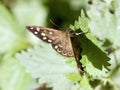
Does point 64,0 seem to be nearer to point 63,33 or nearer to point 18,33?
point 18,33

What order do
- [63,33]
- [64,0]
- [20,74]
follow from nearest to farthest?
[63,33]
[20,74]
[64,0]

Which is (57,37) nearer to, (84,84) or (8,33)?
(84,84)

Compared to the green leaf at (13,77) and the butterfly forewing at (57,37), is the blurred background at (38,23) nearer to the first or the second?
the green leaf at (13,77)

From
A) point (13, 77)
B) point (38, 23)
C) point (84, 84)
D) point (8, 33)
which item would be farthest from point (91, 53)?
point (38, 23)

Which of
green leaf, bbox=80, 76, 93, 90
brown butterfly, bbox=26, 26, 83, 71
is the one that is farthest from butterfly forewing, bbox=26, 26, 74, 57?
green leaf, bbox=80, 76, 93, 90

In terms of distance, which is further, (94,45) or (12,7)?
(12,7)

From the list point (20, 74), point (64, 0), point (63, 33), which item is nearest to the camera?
point (63, 33)

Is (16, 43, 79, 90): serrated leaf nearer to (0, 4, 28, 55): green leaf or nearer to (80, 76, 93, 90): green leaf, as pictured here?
(80, 76, 93, 90): green leaf

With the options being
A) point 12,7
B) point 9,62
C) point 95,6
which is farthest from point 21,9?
point 95,6
